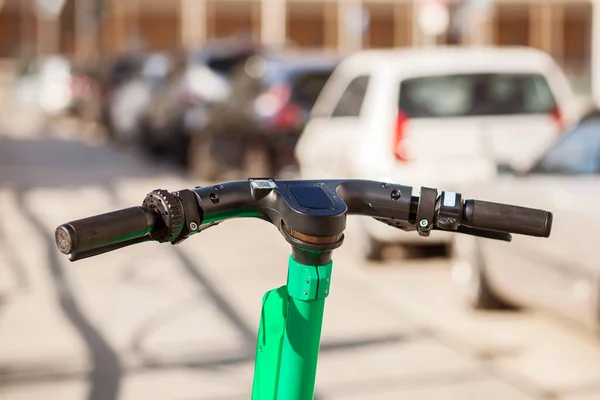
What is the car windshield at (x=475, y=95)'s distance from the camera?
9.19 metres

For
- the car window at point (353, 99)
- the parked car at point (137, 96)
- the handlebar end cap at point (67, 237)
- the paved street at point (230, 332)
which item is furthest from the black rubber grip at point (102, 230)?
the parked car at point (137, 96)

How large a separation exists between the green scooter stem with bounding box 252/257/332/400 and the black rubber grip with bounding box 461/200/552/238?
34cm

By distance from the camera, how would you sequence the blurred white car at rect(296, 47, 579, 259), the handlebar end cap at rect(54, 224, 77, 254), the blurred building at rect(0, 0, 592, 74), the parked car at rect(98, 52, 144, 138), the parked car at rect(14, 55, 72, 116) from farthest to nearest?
the blurred building at rect(0, 0, 592, 74) → the parked car at rect(14, 55, 72, 116) → the parked car at rect(98, 52, 144, 138) → the blurred white car at rect(296, 47, 579, 259) → the handlebar end cap at rect(54, 224, 77, 254)

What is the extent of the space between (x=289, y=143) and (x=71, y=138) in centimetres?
1407

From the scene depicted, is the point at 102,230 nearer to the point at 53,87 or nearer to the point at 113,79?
the point at 113,79

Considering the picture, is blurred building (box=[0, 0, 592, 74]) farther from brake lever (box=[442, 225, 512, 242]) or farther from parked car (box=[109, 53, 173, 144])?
brake lever (box=[442, 225, 512, 242])

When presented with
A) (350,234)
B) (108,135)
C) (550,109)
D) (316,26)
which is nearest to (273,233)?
(350,234)

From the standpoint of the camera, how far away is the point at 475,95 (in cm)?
941

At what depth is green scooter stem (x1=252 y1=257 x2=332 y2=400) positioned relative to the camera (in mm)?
2271

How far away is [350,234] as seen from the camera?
35.4 feet

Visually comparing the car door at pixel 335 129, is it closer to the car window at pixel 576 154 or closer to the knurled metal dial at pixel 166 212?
the car window at pixel 576 154

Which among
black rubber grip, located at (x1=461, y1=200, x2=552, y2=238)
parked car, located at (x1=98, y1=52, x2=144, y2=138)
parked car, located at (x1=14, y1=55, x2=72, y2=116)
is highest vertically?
black rubber grip, located at (x1=461, y1=200, x2=552, y2=238)

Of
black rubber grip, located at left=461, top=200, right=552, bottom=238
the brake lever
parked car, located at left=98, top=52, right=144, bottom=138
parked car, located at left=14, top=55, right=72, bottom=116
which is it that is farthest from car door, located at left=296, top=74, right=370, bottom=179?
parked car, located at left=14, top=55, right=72, bottom=116

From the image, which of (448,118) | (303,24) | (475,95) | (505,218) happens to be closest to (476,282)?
(448,118)
